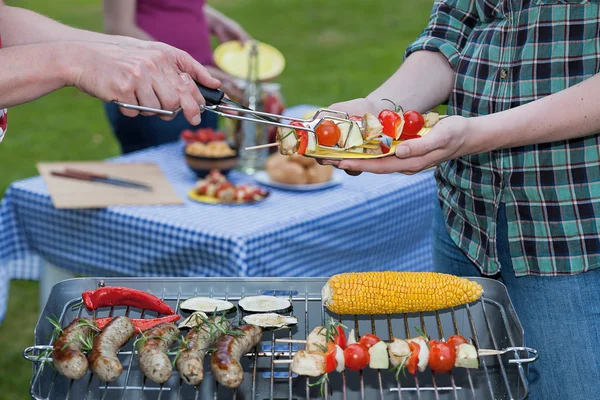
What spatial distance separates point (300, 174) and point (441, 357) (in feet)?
6.70

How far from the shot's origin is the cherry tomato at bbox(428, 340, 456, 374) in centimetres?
189

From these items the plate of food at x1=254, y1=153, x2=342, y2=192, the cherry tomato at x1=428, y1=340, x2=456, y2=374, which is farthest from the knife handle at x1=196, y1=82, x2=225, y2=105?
the plate of food at x1=254, y1=153, x2=342, y2=192

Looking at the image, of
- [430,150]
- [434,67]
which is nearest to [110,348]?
[430,150]

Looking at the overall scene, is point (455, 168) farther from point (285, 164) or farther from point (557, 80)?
point (285, 164)

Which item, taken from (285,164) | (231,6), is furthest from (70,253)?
(231,6)

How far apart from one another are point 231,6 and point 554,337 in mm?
12802

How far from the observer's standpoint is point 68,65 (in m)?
1.95

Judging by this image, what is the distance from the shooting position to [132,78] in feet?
6.41

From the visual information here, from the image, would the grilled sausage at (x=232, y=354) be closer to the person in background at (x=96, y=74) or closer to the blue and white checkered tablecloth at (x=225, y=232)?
the person in background at (x=96, y=74)

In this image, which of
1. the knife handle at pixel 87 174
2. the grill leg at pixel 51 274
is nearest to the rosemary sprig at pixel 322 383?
the knife handle at pixel 87 174

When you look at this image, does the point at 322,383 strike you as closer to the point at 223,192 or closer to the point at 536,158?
the point at 536,158

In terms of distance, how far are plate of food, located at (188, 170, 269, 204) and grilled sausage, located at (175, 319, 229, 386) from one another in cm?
170

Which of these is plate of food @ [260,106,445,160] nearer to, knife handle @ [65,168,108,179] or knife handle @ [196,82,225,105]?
knife handle @ [196,82,225,105]

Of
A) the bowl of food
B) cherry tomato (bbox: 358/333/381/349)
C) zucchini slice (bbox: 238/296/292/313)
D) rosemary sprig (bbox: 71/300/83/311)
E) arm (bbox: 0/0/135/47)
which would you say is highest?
arm (bbox: 0/0/135/47)
